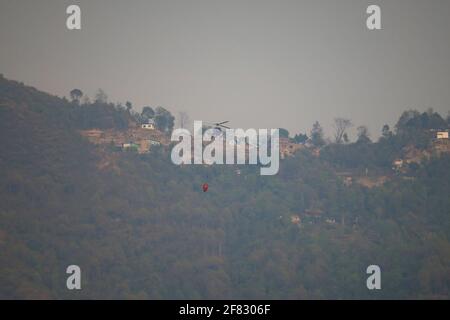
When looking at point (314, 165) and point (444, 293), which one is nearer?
point (444, 293)

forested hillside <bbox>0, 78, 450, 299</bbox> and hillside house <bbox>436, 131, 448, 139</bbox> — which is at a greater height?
hillside house <bbox>436, 131, 448, 139</bbox>

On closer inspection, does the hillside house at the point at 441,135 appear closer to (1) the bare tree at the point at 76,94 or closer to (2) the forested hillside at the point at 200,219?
(2) the forested hillside at the point at 200,219

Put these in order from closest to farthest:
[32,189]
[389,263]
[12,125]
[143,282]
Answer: [143,282]
[389,263]
[32,189]
[12,125]

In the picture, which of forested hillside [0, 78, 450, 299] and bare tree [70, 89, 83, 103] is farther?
bare tree [70, 89, 83, 103]

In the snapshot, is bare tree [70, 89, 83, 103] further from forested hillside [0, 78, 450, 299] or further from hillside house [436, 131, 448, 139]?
hillside house [436, 131, 448, 139]

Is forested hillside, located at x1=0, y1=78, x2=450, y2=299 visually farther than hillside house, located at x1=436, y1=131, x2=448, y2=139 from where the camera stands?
No

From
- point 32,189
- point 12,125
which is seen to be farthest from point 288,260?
point 12,125

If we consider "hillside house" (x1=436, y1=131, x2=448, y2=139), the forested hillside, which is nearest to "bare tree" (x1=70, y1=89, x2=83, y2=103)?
the forested hillside
